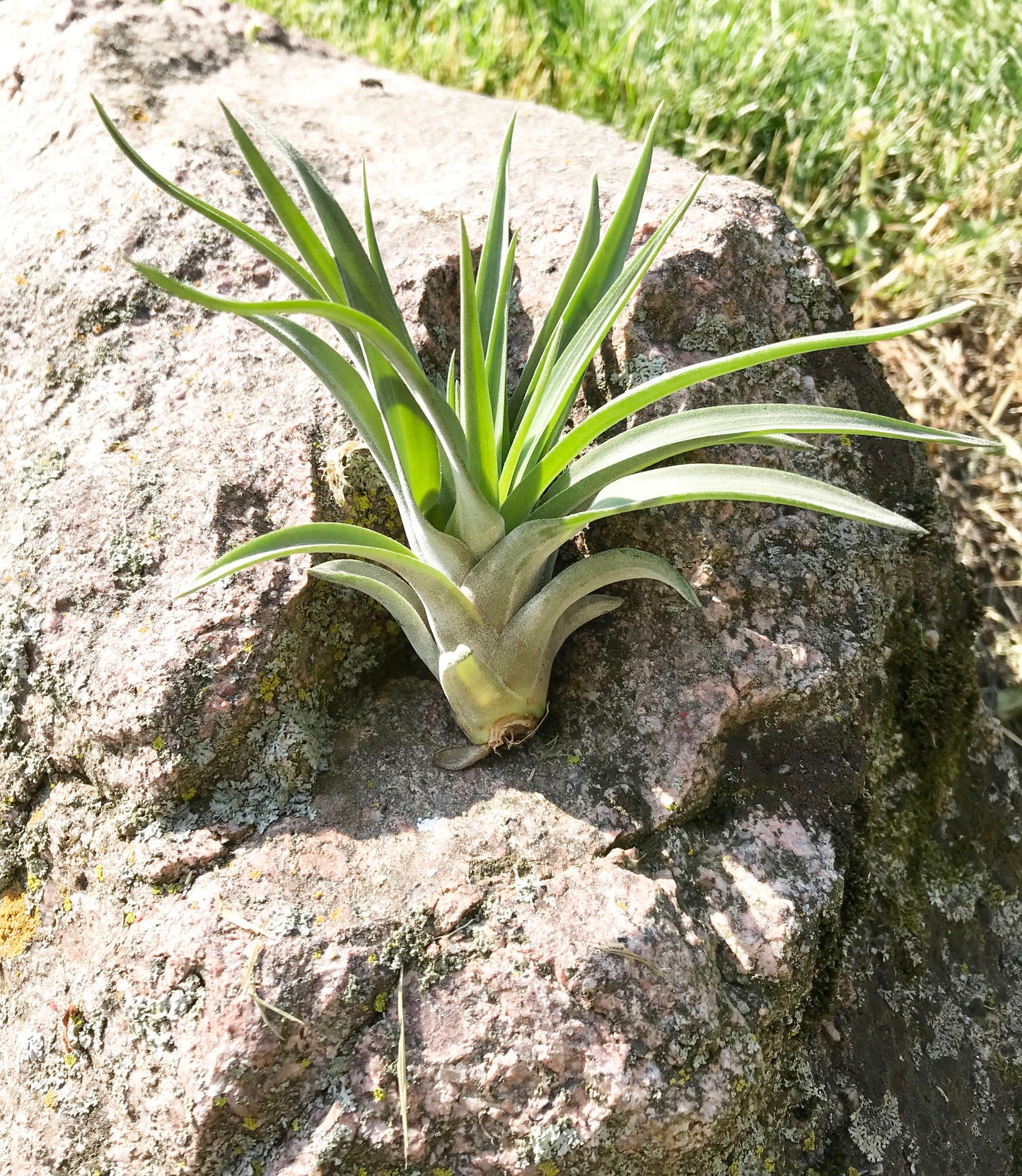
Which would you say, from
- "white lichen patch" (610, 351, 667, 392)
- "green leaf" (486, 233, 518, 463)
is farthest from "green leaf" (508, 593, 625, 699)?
"white lichen patch" (610, 351, 667, 392)

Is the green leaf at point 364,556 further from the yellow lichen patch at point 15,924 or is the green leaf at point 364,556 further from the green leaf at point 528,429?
the yellow lichen patch at point 15,924

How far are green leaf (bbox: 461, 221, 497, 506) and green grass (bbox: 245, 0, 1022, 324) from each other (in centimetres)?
172

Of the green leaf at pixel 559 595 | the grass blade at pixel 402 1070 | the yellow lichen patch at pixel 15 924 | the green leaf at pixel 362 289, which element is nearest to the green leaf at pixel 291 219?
the green leaf at pixel 362 289

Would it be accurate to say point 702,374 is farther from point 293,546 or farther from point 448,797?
point 448,797

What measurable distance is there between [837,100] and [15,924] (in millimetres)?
2955

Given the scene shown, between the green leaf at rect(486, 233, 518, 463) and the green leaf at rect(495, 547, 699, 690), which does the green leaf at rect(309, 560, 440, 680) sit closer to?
the green leaf at rect(495, 547, 699, 690)

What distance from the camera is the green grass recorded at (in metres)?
2.54

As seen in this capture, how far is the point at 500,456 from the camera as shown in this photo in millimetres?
1411

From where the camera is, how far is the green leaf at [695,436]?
1222 millimetres

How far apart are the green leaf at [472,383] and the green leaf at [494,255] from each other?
26cm

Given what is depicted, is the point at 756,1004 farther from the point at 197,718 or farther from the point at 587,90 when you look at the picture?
the point at 587,90

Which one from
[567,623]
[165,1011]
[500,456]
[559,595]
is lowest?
[165,1011]

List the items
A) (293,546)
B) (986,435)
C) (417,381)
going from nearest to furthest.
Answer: (417,381), (293,546), (986,435)

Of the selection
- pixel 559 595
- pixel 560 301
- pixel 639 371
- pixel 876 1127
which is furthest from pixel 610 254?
pixel 876 1127
